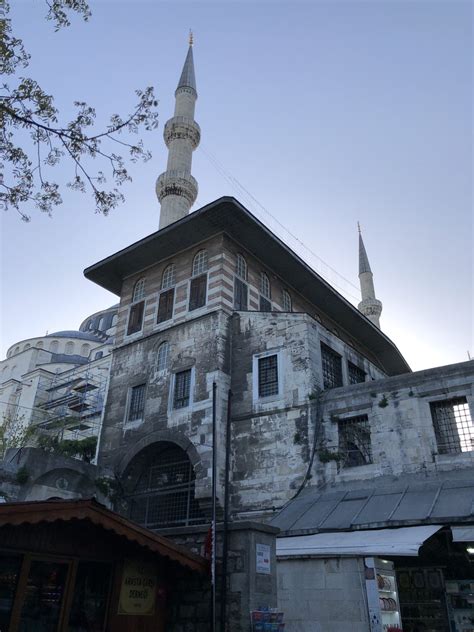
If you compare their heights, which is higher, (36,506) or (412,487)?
(412,487)

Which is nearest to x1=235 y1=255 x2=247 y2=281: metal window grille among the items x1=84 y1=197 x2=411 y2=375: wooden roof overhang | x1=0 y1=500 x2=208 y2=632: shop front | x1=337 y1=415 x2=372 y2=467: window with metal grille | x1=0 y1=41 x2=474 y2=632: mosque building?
x1=0 y1=41 x2=474 y2=632: mosque building

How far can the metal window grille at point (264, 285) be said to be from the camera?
21.9 metres

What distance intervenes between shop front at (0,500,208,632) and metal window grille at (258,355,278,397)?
953 cm

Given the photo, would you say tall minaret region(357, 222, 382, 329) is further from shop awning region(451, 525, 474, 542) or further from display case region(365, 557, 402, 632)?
display case region(365, 557, 402, 632)

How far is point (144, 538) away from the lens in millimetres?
7188

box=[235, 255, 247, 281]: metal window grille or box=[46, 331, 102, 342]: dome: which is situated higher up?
box=[46, 331, 102, 342]: dome

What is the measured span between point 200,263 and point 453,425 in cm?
1120

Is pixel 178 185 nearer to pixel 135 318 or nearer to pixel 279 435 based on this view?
pixel 135 318

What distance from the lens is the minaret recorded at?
27.9 meters

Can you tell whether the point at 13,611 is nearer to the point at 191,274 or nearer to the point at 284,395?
the point at 284,395

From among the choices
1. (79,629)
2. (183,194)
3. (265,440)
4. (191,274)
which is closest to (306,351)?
(265,440)

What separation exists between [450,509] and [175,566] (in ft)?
20.9

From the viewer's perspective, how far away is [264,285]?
22094mm

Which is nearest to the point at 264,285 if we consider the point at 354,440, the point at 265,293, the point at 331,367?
the point at 265,293
